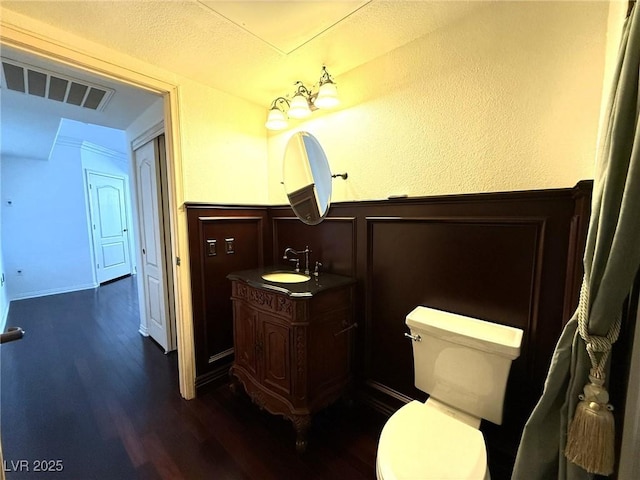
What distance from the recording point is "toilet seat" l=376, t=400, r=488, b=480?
0.94m

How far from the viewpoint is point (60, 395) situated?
1949 mm

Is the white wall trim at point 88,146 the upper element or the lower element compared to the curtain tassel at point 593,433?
upper

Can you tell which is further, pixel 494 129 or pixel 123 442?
pixel 123 442

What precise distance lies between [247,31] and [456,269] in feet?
5.42

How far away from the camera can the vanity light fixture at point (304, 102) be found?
167cm

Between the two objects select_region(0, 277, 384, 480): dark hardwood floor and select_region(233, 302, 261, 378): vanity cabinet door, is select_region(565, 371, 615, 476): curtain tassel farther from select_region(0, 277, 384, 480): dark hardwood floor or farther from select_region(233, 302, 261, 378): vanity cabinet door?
select_region(233, 302, 261, 378): vanity cabinet door

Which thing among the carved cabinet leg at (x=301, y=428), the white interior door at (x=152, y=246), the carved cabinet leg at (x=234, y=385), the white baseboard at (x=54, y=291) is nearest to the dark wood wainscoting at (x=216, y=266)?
the carved cabinet leg at (x=234, y=385)

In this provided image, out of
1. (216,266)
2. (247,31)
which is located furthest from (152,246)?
(247,31)

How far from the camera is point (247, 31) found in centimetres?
141

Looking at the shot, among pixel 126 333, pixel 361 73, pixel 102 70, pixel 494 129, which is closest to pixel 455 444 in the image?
pixel 494 129

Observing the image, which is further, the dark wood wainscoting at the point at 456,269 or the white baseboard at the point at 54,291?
the white baseboard at the point at 54,291

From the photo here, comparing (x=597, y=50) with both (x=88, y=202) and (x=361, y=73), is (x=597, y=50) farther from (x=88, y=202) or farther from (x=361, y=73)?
(x=88, y=202)

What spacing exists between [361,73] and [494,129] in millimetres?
897

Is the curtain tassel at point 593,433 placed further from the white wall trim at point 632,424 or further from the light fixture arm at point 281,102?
the light fixture arm at point 281,102
